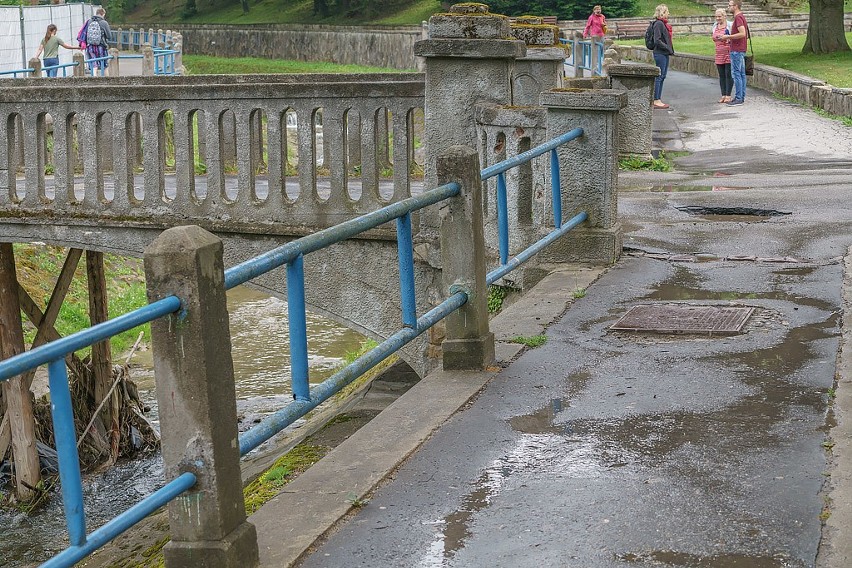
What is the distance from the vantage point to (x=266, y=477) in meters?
7.51

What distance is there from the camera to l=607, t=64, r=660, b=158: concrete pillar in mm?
17188

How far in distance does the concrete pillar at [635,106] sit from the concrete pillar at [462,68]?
7.24 m

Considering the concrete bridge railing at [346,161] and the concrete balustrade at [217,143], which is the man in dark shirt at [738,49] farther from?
the concrete balustrade at [217,143]

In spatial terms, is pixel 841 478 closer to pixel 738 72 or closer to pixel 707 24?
pixel 738 72

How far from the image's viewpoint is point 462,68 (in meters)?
9.92

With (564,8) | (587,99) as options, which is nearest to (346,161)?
(587,99)

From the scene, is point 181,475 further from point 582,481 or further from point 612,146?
point 612,146

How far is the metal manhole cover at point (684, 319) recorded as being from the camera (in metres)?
7.92

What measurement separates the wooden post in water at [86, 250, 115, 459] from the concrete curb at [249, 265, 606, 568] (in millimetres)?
8092

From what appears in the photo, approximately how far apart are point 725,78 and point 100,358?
15.5 metres

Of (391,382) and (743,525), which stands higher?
(743,525)

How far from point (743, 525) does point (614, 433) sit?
1.24 meters

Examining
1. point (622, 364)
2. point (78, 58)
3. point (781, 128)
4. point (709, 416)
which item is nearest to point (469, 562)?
point (709, 416)

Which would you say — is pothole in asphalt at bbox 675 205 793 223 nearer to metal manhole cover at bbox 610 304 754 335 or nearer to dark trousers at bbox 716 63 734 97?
metal manhole cover at bbox 610 304 754 335
